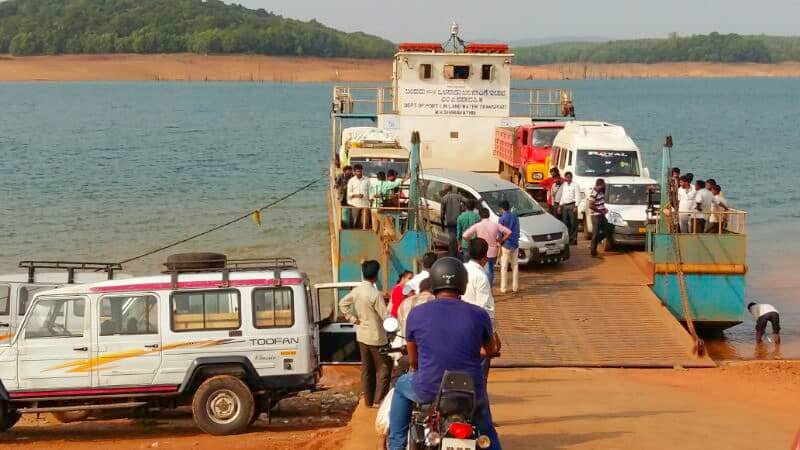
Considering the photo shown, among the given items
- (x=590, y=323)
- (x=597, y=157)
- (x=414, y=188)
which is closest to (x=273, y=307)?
(x=590, y=323)

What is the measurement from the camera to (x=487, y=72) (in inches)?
1215

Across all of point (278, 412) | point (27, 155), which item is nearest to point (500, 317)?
point (278, 412)

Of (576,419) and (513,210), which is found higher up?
(513,210)

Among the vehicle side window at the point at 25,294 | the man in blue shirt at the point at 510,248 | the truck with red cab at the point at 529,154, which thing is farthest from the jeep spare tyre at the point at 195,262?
the truck with red cab at the point at 529,154

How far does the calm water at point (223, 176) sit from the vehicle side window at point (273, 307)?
9.07m

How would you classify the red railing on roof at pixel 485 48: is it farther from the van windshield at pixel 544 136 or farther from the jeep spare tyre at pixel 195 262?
the jeep spare tyre at pixel 195 262

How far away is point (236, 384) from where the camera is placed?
473 inches

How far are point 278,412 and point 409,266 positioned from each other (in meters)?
4.89

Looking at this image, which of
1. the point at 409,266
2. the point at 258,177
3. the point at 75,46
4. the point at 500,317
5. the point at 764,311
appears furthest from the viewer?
the point at 75,46

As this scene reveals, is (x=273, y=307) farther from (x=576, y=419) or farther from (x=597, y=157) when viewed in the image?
(x=597, y=157)

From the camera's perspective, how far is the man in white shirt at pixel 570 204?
20.9 meters

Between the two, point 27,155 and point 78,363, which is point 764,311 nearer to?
point 78,363

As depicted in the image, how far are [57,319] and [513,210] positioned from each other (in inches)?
380

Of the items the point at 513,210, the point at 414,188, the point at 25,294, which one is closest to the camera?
the point at 25,294
